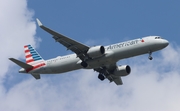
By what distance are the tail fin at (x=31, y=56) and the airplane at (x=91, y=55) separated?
1.76 m

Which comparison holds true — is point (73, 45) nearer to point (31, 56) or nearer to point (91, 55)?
point (91, 55)

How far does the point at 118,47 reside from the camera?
241 feet

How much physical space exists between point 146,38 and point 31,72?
20161 mm

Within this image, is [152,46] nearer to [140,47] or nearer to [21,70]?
[140,47]

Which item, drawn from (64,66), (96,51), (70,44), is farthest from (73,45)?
(64,66)

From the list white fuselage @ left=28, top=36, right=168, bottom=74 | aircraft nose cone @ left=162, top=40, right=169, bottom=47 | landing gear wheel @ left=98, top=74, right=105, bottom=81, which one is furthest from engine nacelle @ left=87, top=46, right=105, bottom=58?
landing gear wheel @ left=98, top=74, right=105, bottom=81

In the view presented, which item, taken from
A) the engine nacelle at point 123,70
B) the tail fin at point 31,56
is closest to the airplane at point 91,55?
the engine nacelle at point 123,70

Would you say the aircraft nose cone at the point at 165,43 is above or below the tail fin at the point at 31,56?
Answer: below

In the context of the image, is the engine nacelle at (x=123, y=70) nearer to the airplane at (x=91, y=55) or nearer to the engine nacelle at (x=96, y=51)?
the airplane at (x=91, y=55)

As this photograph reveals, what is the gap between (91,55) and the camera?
74188 millimetres

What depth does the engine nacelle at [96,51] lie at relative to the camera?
73625 mm

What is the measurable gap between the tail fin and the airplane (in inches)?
69.4

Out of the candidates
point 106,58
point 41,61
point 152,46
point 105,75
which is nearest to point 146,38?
point 152,46

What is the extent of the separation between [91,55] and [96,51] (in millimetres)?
1030
